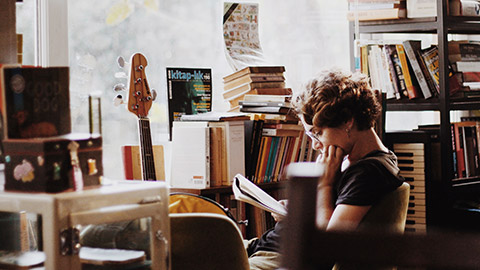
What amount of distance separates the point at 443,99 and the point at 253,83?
3.52ft

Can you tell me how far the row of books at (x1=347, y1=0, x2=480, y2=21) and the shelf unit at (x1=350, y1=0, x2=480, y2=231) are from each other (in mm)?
31

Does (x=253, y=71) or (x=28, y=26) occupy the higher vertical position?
(x=28, y=26)

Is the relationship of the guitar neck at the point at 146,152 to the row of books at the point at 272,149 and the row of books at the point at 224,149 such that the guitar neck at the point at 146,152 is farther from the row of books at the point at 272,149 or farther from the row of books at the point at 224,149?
the row of books at the point at 272,149

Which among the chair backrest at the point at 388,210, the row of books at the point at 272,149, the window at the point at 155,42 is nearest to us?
the chair backrest at the point at 388,210

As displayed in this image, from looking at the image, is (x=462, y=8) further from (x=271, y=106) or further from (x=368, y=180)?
(x=368, y=180)

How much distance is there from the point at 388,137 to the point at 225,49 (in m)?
0.96

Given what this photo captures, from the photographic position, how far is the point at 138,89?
2.61 m

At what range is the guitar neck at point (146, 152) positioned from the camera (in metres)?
2.58

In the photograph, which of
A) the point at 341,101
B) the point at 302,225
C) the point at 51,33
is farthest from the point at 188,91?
the point at 302,225

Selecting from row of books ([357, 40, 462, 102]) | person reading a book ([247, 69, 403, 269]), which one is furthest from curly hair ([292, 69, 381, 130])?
row of books ([357, 40, 462, 102])

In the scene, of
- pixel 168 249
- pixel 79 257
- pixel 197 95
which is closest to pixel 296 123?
pixel 197 95

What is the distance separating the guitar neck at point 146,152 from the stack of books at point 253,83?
2.37 ft

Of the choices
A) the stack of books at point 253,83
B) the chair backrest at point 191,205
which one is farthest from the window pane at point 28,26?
the stack of books at point 253,83

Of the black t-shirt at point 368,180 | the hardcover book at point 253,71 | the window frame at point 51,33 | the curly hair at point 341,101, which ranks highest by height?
the window frame at point 51,33
